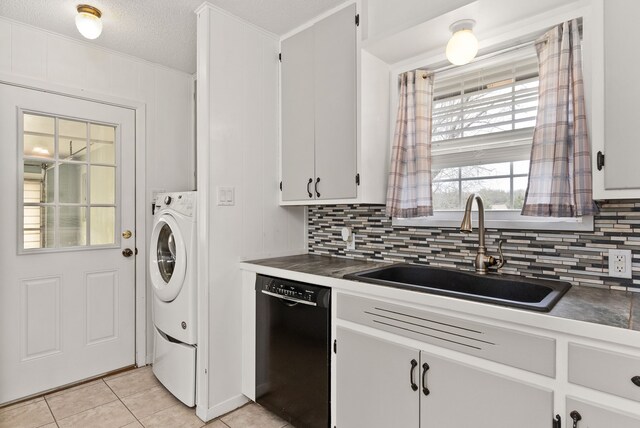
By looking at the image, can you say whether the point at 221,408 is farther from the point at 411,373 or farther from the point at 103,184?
the point at 103,184

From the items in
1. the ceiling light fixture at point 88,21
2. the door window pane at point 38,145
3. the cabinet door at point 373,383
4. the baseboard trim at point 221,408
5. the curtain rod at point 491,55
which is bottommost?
the baseboard trim at point 221,408

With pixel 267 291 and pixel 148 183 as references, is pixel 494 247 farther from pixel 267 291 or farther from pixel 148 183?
pixel 148 183

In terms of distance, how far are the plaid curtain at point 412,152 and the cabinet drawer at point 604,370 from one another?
1.03 metres

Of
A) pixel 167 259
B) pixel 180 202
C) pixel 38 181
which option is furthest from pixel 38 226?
pixel 180 202

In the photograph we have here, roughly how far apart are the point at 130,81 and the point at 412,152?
2281mm

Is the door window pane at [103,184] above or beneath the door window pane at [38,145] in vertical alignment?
beneath

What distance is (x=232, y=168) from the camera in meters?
2.19

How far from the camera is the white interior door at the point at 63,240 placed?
221 centimetres

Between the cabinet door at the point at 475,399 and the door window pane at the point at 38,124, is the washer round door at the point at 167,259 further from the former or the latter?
the cabinet door at the point at 475,399

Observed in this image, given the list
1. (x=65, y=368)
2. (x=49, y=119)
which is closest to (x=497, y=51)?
(x=49, y=119)

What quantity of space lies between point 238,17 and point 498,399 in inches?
96.7

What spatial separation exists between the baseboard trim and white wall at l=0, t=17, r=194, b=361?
3.33 ft

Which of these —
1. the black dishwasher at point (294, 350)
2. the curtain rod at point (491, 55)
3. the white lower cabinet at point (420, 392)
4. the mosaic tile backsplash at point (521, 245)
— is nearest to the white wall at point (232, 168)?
the black dishwasher at point (294, 350)

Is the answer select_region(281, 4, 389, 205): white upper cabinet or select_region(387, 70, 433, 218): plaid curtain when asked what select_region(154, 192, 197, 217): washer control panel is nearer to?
select_region(281, 4, 389, 205): white upper cabinet
